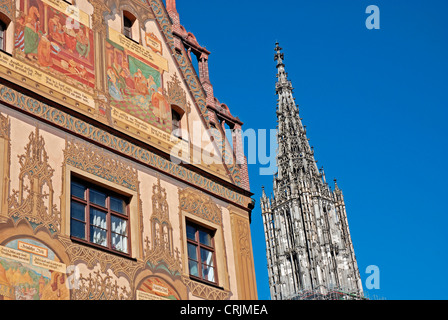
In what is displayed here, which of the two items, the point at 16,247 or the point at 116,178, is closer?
the point at 16,247

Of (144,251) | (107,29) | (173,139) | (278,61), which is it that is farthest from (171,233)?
(278,61)

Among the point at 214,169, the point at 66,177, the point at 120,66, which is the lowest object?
the point at 66,177

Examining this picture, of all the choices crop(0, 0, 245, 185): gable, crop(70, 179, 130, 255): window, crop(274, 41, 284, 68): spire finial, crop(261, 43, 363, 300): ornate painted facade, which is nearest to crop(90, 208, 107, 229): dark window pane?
crop(70, 179, 130, 255): window

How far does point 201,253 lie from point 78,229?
10.9 ft

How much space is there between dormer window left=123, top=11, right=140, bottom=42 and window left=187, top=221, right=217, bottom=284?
457cm

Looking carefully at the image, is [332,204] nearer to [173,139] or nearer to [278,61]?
[278,61]

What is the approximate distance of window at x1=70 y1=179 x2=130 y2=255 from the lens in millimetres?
13047

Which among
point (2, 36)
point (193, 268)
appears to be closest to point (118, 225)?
point (193, 268)

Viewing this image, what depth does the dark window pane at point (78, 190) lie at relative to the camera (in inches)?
522

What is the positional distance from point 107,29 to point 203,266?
558cm

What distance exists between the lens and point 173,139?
16.0m

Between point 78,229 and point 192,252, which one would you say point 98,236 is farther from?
point 192,252

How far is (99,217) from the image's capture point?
13.5 metres

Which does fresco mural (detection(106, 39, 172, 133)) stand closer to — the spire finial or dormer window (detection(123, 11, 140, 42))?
dormer window (detection(123, 11, 140, 42))
